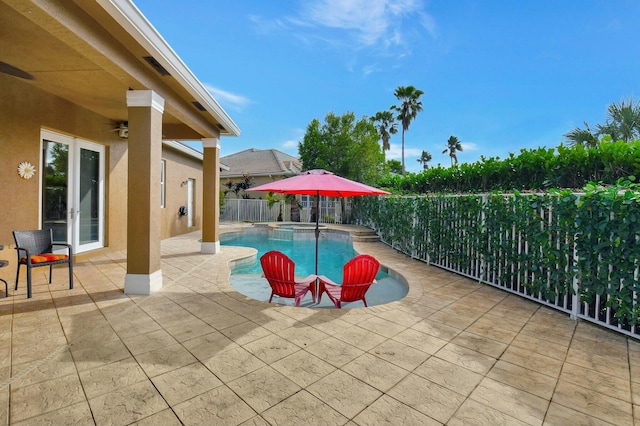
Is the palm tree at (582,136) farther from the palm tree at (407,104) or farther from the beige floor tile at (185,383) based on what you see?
the palm tree at (407,104)

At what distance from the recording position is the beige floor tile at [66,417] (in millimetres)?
2062

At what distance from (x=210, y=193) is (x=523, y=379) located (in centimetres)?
820

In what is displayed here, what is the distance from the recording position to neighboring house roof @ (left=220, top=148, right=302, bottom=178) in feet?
74.5

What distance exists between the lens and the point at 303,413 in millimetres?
2201

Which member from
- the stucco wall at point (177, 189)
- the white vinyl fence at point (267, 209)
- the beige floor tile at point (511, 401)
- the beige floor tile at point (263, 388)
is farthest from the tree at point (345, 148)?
the beige floor tile at point (263, 388)

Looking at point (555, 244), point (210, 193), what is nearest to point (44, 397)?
point (555, 244)

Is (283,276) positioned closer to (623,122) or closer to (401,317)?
(401,317)

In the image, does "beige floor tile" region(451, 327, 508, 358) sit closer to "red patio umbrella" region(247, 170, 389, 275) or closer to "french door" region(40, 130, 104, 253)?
"red patio umbrella" region(247, 170, 389, 275)

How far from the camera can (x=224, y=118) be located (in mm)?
8000

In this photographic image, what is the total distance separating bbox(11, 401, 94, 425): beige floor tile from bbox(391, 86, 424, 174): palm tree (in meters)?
33.4

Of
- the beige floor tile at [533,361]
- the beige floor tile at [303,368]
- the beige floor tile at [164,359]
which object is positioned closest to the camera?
the beige floor tile at [303,368]

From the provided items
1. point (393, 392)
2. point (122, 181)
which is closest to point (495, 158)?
point (393, 392)

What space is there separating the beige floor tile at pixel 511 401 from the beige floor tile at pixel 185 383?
2.22 m

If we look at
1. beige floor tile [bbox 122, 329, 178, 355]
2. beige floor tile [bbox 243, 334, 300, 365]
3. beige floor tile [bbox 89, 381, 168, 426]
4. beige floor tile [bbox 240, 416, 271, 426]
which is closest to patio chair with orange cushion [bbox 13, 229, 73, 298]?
beige floor tile [bbox 122, 329, 178, 355]
